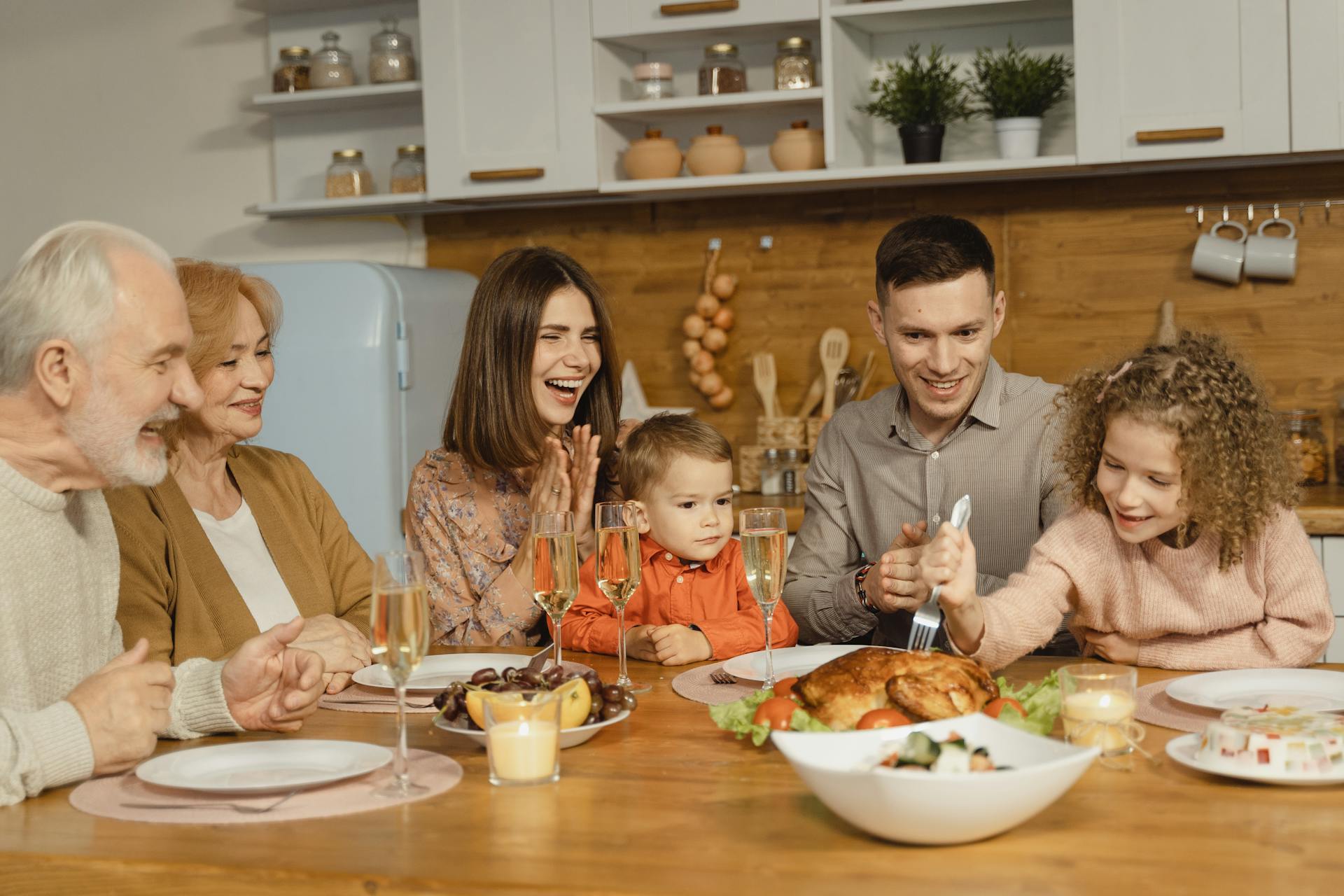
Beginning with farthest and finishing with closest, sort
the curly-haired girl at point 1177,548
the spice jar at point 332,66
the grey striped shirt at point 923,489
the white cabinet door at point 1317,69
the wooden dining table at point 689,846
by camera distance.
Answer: the spice jar at point 332,66
the white cabinet door at point 1317,69
the grey striped shirt at point 923,489
the curly-haired girl at point 1177,548
the wooden dining table at point 689,846

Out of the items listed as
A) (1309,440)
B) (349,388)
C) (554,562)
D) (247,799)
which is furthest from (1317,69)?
(247,799)

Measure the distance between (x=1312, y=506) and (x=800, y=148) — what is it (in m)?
1.47

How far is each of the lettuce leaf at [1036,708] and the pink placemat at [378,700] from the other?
20.8 inches

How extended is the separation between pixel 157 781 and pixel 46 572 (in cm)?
37

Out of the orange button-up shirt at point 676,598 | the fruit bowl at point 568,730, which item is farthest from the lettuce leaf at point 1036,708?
the orange button-up shirt at point 676,598

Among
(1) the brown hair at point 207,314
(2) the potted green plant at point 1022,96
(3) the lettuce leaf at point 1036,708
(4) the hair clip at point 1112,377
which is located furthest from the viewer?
(2) the potted green plant at point 1022,96

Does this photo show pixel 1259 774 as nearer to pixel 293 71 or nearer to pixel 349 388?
pixel 349 388

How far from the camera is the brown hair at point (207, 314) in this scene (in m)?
2.13

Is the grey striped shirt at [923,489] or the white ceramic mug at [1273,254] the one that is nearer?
the grey striped shirt at [923,489]

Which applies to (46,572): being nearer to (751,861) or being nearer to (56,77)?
(751,861)

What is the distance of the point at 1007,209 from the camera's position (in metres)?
3.67

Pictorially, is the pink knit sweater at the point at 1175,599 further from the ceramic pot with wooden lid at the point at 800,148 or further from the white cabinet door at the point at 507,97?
the white cabinet door at the point at 507,97

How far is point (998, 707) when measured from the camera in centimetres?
143

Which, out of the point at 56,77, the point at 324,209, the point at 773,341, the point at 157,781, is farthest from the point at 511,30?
the point at 157,781
